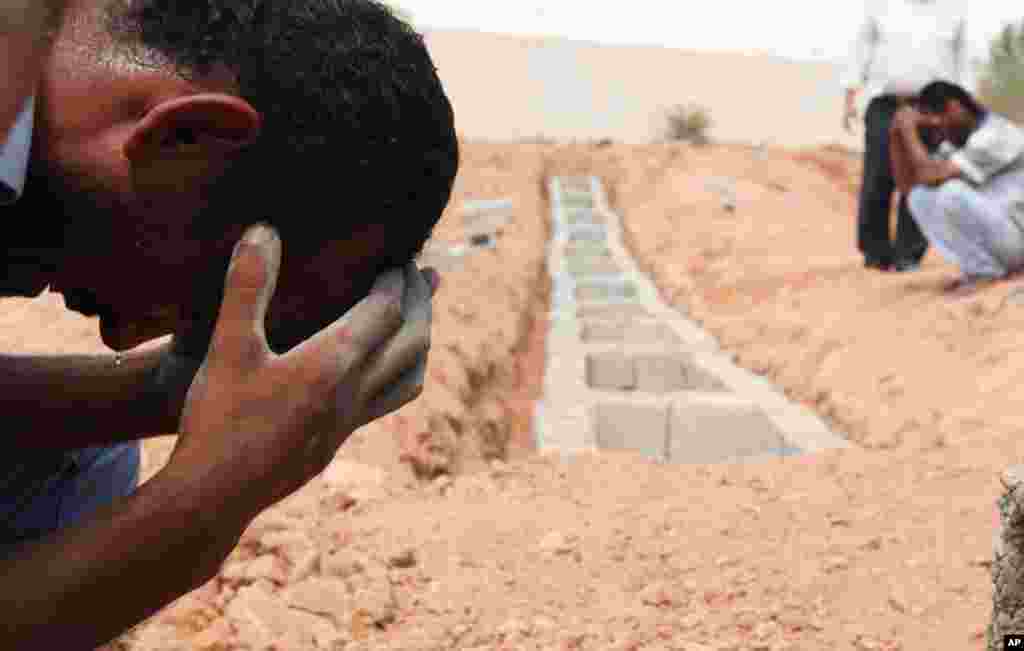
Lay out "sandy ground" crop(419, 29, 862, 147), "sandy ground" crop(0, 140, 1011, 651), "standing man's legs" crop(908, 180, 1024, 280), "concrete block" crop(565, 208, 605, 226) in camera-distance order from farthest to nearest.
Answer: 1. "sandy ground" crop(419, 29, 862, 147)
2. "concrete block" crop(565, 208, 605, 226)
3. "standing man's legs" crop(908, 180, 1024, 280)
4. "sandy ground" crop(0, 140, 1011, 651)

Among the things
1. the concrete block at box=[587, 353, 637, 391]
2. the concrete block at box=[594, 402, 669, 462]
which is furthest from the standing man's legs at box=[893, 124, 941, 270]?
the concrete block at box=[594, 402, 669, 462]

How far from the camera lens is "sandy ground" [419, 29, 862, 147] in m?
37.9

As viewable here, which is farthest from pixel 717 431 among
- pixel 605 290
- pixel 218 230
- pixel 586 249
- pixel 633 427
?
pixel 586 249

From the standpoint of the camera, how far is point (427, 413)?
3.62m

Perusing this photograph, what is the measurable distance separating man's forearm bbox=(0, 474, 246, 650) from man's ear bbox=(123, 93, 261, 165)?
1.02ft

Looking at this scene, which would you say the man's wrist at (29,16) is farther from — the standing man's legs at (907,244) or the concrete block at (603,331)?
the standing man's legs at (907,244)

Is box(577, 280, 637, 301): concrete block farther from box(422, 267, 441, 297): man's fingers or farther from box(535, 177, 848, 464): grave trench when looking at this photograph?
box(422, 267, 441, 297): man's fingers

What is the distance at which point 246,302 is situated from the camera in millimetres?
1040

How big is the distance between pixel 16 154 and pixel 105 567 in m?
0.39

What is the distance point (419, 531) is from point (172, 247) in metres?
1.35

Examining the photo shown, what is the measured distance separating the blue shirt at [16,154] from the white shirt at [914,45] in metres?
5.76

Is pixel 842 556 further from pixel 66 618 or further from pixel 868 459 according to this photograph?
pixel 66 618

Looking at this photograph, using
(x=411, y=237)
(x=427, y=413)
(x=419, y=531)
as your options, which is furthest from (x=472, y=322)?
(x=411, y=237)

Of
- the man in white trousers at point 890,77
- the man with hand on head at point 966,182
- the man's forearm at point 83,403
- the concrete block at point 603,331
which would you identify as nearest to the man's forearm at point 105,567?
the man's forearm at point 83,403
